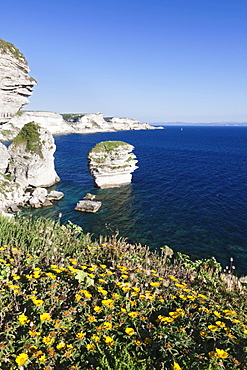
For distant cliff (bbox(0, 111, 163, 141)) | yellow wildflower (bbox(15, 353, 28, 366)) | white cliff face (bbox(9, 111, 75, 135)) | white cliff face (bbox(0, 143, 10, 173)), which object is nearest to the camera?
yellow wildflower (bbox(15, 353, 28, 366))

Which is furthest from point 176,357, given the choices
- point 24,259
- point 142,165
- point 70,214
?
point 142,165

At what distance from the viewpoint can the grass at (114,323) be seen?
364cm

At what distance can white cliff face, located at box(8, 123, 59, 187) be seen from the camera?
37281 millimetres

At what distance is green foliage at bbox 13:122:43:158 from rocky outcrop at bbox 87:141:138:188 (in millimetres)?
8611

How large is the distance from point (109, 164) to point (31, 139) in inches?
541

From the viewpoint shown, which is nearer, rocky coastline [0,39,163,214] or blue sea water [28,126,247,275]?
blue sea water [28,126,247,275]

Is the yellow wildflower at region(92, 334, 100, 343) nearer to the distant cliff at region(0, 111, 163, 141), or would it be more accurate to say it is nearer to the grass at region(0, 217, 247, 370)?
the grass at region(0, 217, 247, 370)

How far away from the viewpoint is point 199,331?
172 inches

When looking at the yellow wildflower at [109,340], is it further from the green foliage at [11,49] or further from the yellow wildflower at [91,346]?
the green foliage at [11,49]

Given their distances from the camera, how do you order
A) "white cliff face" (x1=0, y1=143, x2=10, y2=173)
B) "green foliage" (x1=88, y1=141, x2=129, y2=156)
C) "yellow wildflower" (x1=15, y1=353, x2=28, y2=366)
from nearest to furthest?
1. "yellow wildflower" (x1=15, y1=353, x2=28, y2=366)
2. "white cliff face" (x1=0, y1=143, x2=10, y2=173)
3. "green foliage" (x1=88, y1=141, x2=129, y2=156)

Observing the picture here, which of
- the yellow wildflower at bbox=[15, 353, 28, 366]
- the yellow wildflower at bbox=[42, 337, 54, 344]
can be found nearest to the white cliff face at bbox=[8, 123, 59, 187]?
the yellow wildflower at bbox=[42, 337, 54, 344]

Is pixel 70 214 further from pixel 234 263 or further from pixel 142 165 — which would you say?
pixel 142 165

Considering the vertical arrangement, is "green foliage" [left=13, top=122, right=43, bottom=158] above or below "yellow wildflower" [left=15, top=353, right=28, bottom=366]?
above

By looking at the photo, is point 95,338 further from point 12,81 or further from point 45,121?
point 45,121
